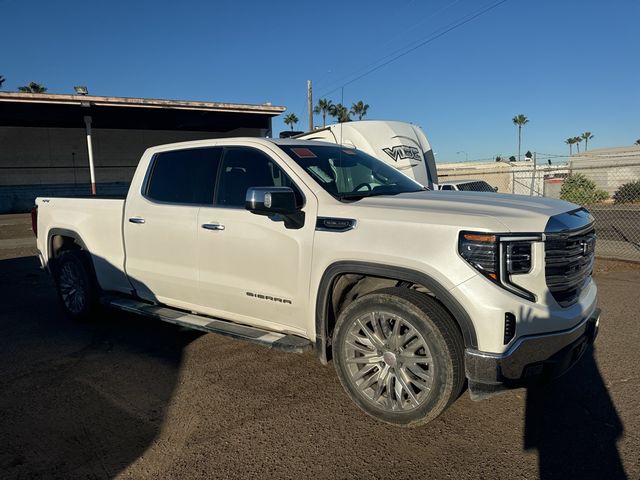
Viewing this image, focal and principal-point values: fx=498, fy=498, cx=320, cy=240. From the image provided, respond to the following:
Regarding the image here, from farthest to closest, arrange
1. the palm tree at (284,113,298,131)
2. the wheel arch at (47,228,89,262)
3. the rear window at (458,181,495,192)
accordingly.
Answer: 1. the palm tree at (284,113,298,131)
2. the rear window at (458,181,495,192)
3. the wheel arch at (47,228,89,262)

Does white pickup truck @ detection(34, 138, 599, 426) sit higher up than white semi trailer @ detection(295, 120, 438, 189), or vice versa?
white semi trailer @ detection(295, 120, 438, 189)

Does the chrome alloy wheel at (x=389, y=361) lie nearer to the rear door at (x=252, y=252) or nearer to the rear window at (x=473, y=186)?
the rear door at (x=252, y=252)

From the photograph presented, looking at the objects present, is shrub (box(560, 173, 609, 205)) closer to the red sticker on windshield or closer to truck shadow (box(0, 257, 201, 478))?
the red sticker on windshield

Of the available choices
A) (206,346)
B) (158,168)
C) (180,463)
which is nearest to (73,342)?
(206,346)

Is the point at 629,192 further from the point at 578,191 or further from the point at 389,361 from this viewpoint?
the point at 389,361

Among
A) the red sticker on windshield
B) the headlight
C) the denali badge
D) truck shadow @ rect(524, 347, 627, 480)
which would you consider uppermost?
the red sticker on windshield

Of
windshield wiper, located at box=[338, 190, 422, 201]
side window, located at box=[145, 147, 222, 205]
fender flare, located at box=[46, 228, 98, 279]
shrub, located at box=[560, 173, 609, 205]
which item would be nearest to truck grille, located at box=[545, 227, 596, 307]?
windshield wiper, located at box=[338, 190, 422, 201]

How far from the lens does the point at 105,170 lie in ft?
104

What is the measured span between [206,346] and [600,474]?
3.48 metres

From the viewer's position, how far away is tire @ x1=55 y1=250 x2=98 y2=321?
18.2 ft

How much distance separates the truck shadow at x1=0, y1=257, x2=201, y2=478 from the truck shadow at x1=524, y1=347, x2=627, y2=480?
8.13 feet

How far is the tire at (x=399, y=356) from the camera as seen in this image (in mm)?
3031

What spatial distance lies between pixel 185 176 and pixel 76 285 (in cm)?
216

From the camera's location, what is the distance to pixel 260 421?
3.45m
